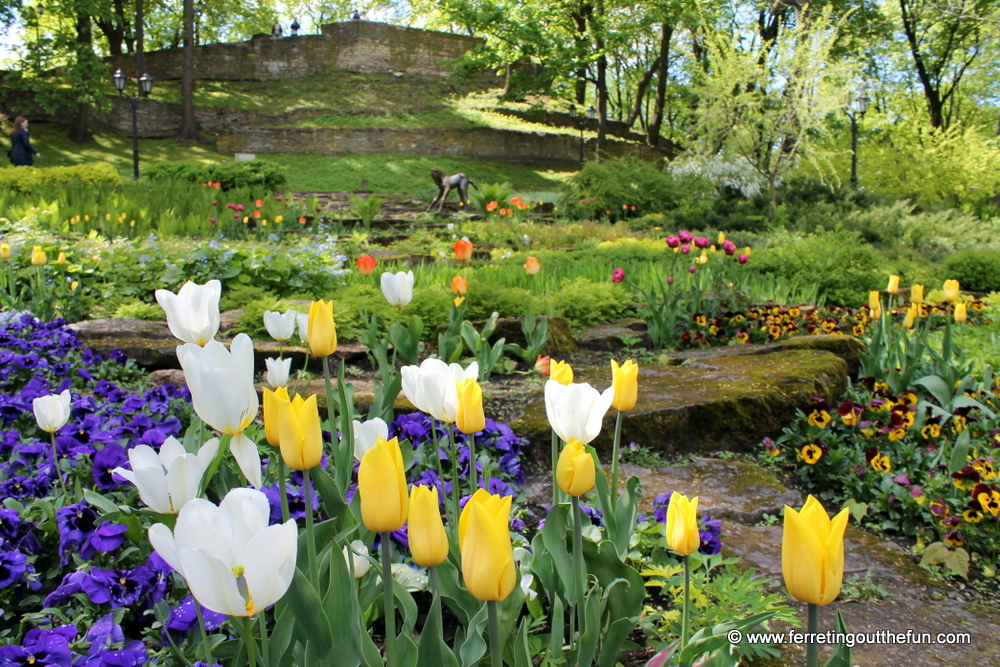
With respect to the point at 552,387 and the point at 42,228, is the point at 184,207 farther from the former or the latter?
the point at 552,387

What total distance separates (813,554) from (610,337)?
396 centimetres

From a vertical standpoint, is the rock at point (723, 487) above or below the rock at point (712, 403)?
below

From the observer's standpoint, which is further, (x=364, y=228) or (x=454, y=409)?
(x=364, y=228)

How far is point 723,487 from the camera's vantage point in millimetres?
2514

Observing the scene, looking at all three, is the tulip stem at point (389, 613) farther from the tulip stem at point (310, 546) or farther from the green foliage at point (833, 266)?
the green foliage at point (833, 266)

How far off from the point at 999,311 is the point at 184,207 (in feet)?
29.0

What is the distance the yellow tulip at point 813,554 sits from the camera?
74 cm

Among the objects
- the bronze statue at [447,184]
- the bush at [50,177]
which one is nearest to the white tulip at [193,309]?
the bush at [50,177]

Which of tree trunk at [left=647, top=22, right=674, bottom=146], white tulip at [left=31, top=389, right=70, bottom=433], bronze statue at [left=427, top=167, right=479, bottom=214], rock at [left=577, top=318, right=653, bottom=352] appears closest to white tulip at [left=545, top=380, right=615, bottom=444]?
white tulip at [left=31, top=389, right=70, bottom=433]

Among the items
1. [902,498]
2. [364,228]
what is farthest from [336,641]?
[364,228]

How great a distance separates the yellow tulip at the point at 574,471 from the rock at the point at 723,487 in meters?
1.23

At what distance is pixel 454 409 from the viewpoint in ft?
4.03

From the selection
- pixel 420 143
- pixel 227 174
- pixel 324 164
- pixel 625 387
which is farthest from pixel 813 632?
pixel 420 143

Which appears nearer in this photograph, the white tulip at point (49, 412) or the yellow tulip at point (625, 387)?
the yellow tulip at point (625, 387)
